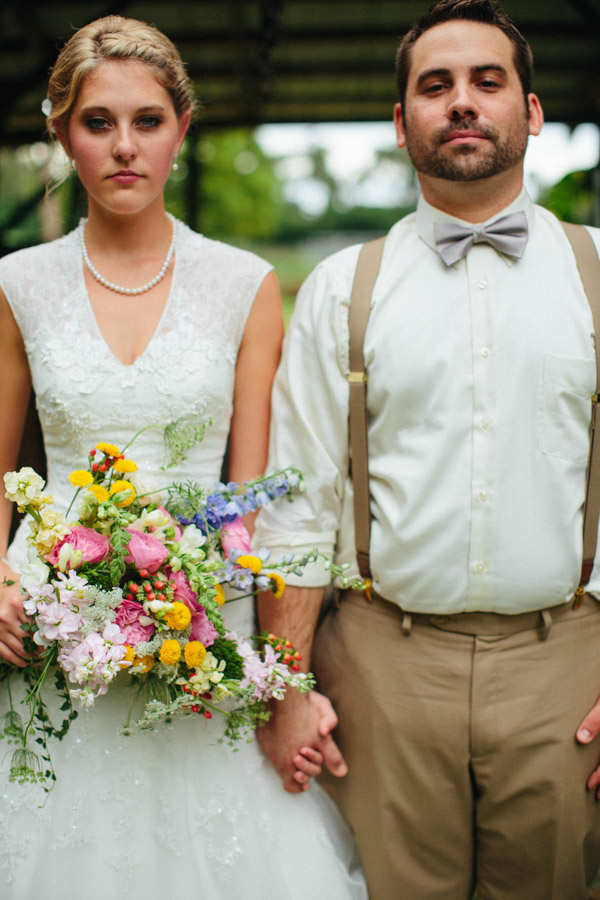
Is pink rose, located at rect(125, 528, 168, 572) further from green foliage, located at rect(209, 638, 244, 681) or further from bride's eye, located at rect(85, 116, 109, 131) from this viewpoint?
bride's eye, located at rect(85, 116, 109, 131)

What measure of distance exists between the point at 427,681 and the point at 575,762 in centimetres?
40

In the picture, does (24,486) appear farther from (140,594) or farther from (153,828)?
(153,828)

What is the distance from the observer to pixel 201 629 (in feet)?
5.74

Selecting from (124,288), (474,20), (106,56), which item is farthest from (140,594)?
(474,20)

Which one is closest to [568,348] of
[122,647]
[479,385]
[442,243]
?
[479,385]

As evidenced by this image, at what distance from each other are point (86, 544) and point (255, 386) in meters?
0.68

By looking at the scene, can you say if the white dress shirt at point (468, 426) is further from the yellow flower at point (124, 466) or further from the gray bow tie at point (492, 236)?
the yellow flower at point (124, 466)

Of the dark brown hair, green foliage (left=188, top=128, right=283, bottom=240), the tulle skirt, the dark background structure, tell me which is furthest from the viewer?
green foliage (left=188, top=128, right=283, bottom=240)

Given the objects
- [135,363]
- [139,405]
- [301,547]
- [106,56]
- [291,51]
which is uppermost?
[291,51]

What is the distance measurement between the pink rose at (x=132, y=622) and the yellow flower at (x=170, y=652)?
0.06 meters

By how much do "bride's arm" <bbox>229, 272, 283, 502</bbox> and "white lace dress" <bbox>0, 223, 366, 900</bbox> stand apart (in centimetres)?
4

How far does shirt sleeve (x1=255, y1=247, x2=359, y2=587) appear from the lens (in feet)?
6.57

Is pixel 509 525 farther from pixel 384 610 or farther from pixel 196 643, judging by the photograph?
pixel 196 643

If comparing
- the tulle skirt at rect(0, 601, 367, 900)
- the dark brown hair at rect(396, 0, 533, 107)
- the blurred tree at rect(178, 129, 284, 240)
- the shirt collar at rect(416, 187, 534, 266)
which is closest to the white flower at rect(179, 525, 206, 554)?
the tulle skirt at rect(0, 601, 367, 900)
